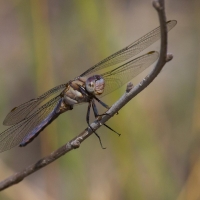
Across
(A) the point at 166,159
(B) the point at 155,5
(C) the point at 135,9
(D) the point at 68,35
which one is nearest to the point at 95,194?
(A) the point at 166,159

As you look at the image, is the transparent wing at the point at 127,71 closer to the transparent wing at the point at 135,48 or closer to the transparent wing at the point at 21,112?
the transparent wing at the point at 135,48

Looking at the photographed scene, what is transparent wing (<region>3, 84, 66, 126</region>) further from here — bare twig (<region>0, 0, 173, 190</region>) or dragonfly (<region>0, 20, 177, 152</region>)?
bare twig (<region>0, 0, 173, 190</region>)

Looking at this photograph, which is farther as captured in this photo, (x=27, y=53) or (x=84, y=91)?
(x=27, y=53)

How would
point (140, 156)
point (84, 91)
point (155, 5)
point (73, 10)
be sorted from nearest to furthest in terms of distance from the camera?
1. point (155, 5)
2. point (84, 91)
3. point (140, 156)
4. point (73, 10)

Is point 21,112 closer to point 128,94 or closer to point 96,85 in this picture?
point 96,85

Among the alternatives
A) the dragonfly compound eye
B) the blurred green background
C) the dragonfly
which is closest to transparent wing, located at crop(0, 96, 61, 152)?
the dragonfly

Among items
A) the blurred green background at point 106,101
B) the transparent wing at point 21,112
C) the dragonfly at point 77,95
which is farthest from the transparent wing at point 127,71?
the blurred green background at point 106,101

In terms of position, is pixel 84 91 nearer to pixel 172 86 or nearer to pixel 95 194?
pixel 95 194
